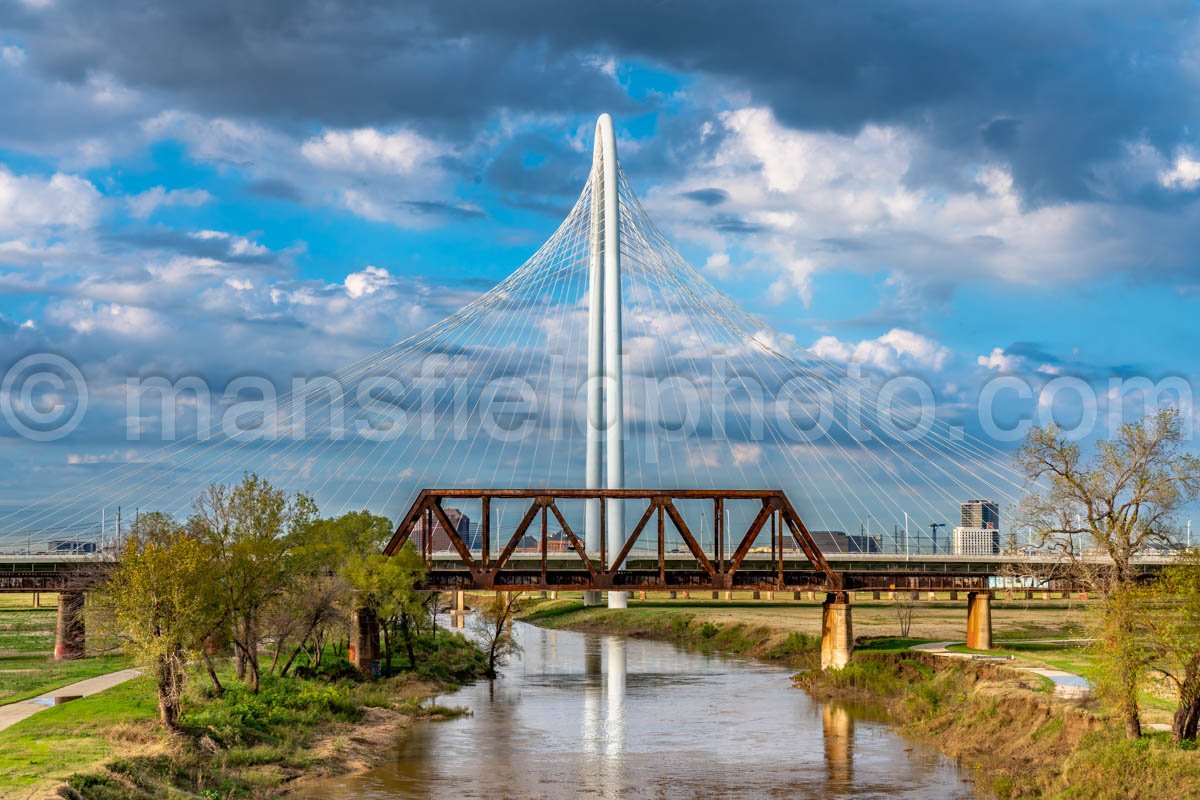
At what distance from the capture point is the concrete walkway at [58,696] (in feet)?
150

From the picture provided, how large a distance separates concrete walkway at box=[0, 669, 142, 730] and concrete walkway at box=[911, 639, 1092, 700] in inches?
1564

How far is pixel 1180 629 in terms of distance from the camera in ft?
125

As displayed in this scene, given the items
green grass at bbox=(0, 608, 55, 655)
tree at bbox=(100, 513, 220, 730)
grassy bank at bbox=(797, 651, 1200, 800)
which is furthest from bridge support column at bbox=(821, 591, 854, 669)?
green grass at bbox=(0, 608, 55, 655)

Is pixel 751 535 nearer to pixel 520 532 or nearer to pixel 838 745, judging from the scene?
pixel 520 532

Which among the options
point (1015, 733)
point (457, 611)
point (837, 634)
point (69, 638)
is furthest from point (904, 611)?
point (69, 638)

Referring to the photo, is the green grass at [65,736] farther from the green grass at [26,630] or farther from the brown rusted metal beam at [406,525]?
the green grass at [26,630]

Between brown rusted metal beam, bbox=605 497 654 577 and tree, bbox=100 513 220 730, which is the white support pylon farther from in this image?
tree, bbox=100 513 220 730

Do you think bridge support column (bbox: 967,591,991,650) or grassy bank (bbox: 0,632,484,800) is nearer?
grassy bank (bbox: 0,632,484,800)

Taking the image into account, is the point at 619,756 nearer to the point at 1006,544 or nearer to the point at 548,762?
the point at 548,762

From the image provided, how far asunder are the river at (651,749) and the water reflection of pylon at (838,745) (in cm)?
6

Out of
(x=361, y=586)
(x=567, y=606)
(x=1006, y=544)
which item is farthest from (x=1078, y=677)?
(x=567, y=606)

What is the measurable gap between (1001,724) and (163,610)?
3449 centimetres

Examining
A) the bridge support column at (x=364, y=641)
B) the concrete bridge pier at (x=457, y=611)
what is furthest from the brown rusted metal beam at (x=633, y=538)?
the concrete bridge pier at (x=457, y=611)

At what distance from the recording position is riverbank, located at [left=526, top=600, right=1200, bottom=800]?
126 ft
